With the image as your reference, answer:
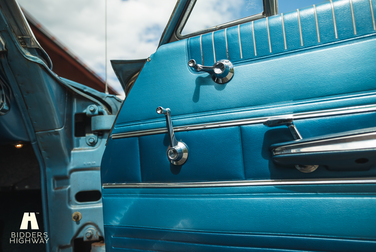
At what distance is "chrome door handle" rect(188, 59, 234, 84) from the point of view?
995 mm

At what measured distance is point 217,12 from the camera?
1.24 m

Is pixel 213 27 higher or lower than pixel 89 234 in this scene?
higher

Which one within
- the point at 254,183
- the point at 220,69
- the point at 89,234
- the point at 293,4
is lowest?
the point at 89,234

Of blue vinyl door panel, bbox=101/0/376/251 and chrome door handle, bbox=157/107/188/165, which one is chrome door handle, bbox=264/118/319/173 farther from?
chrome door handle, bbox=157/107/188/165

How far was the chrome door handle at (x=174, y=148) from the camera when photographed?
102 cm

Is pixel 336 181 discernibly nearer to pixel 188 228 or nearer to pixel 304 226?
pixel 304 226

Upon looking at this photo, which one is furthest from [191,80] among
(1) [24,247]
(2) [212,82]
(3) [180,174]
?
(1) [24,247]
